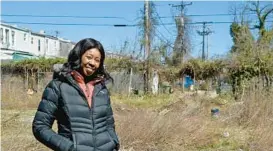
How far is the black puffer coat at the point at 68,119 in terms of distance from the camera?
7.21 feet

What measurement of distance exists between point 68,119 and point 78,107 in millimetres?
98

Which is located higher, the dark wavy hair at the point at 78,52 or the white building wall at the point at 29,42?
the white building wall at the point at 29,42

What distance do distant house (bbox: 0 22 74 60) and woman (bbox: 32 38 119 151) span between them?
28403 millimetres

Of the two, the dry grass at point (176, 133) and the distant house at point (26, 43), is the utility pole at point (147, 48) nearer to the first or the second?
the dry grass at point (176, 133)

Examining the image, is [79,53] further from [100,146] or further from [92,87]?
[100,146]

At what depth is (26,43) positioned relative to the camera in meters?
40.3

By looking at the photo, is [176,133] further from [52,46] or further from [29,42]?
[52,46]

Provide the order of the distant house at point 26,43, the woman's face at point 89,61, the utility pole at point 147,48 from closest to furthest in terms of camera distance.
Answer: the woman's face at point 89,61, the utility pole at point 147,48, the distant house at point 26,43

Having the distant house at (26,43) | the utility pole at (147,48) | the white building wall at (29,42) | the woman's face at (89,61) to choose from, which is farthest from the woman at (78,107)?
the white building wall at (29,42)

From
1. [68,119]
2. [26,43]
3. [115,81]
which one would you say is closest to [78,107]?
[68,119]

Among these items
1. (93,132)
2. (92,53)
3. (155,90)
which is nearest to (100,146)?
(93,132)

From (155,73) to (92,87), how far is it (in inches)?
706

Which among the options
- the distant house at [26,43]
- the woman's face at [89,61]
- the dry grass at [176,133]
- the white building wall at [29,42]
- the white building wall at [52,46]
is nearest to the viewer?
the woman's face at [89,61]

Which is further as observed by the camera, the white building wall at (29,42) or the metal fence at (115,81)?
the white building wall at (29,42)
